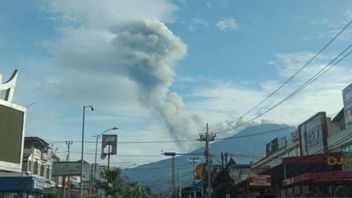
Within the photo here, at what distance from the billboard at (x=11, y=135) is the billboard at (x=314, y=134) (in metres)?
31.6

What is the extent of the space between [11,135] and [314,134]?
3490 centimetres

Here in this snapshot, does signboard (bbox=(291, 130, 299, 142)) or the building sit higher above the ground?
signboard (bbox=(291, 130, 299, 142))

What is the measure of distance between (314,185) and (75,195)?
184 ft

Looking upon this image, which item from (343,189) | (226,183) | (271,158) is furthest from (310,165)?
(271,158)

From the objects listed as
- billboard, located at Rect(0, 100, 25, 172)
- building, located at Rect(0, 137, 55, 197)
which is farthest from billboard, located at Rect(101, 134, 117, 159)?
billboard, located at Rect(0, 100, 25, 172)

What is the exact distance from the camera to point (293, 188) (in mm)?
59531

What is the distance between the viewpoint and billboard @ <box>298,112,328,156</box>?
197ft

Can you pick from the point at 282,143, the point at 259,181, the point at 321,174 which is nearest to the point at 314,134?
the point at 259,181

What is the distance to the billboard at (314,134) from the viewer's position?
60000 millimetres

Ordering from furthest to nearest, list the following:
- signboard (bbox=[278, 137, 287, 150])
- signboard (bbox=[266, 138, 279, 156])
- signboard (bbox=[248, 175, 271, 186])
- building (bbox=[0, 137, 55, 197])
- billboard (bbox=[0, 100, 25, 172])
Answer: signboard (bbox=[266, 138, 279, 156])
signboard (bbox=[278, 137, 287, 150])
building (bbox=[0, 137, 55, 197])
signboard (bbox=[248, 175, 271, 186])
billboard (bbox=[0, 100, 25, 172])

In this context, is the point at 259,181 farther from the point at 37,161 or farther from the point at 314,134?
the point at 37,161

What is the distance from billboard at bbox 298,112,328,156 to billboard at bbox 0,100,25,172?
31.6 meters

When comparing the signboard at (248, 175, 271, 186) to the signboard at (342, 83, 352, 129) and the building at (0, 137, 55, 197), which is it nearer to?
the signboard at (342, 83, 352, 129)

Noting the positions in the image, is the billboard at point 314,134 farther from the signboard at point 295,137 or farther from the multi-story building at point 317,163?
the signboard at point 295,137
